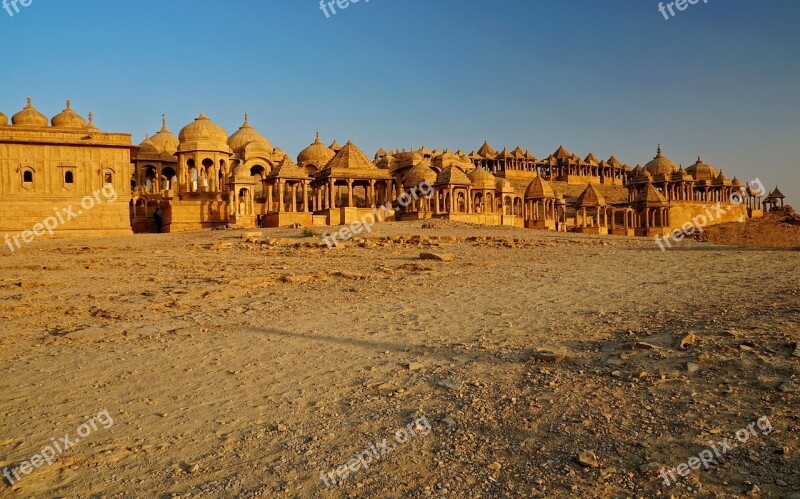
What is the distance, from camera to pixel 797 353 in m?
5.67

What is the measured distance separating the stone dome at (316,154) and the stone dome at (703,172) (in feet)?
133

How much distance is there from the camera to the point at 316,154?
50.6 meters

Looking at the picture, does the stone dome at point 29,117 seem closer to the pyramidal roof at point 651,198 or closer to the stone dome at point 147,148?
the stone dome at point 147,148

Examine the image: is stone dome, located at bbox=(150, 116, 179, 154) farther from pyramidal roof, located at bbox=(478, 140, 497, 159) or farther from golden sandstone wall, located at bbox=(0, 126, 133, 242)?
pyramidal roof, located at bbox=(478, 140, 497, 159)

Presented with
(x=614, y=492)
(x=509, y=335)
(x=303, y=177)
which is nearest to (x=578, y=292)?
(x=509, y=335)

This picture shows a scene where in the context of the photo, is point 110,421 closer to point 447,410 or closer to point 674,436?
point 447,410

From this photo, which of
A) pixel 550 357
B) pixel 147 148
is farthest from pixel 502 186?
pixel 550 357

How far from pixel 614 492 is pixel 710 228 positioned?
171 feet

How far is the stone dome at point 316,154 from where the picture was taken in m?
50.2

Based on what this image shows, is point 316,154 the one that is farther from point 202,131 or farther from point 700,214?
point 700,214

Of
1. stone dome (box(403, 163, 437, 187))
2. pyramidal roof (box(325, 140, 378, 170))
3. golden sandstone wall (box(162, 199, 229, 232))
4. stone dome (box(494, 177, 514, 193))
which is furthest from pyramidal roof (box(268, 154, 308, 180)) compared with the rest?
stone dome (box(494, 177, 514, 193))

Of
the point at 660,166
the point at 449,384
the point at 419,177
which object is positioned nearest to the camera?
the point at 449,384

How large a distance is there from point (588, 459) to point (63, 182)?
35025mm

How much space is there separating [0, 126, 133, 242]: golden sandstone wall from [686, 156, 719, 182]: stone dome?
57.3 meters
